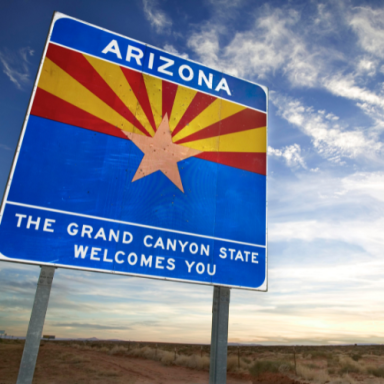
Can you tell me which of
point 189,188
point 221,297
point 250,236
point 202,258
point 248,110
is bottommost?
point 221,297

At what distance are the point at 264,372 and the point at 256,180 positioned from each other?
54.0 feet

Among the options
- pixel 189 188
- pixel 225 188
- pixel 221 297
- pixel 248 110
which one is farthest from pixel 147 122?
pixel 221 297

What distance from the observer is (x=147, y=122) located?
602 cm

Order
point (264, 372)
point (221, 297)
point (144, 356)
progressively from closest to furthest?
point (221, 297)
point (264, 372)
point (144, 356)

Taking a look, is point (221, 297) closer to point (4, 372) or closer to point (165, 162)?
point (165, 162)

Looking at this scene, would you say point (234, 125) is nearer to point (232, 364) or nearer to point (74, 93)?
point (74, 93)

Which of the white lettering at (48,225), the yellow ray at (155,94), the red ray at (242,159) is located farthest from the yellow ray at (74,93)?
the white lettering at (48,225)

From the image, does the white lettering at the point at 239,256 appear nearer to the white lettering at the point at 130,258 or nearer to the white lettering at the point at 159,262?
the white lettering at the point at 159,262

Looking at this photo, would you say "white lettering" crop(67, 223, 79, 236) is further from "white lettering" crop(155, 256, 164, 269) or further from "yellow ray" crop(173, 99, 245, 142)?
"yellow ray" crop(173, 99, 245, 142)

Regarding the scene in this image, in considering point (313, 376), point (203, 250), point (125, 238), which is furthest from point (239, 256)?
point (313, 376)

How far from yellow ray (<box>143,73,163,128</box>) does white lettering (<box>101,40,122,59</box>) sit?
63 centimetres

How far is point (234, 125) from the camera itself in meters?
6.91

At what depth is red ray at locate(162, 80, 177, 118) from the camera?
6.29m

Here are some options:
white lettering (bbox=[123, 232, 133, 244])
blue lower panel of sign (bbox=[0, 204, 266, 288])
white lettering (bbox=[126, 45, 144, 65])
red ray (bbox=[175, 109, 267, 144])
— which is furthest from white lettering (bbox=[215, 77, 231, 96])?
white lettering (bbox=[123, 232, 133, 244])
